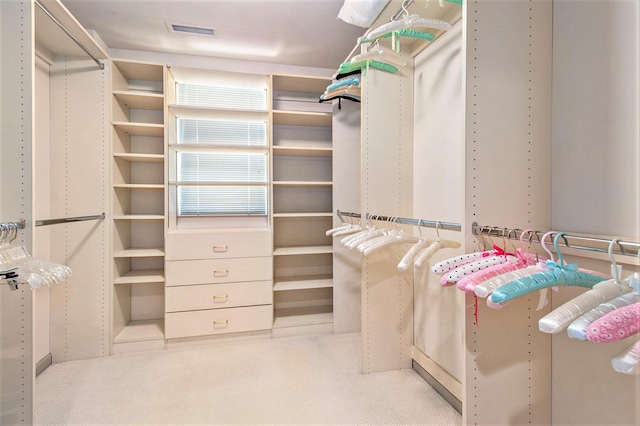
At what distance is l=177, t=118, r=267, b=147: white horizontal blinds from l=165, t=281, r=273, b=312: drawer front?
4.30ft

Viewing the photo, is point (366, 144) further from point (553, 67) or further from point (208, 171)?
point (208, 171)

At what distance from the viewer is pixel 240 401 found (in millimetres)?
1801

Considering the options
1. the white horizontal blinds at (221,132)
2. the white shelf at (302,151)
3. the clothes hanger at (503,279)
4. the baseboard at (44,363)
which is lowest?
the baseboard at (44,363)

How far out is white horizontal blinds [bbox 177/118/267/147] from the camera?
2861 mm

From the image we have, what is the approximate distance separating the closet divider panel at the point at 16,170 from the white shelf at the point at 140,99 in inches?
40.4

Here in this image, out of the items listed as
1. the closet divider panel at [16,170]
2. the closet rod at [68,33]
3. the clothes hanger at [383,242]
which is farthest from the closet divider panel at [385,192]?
the closet rod at [68,33]

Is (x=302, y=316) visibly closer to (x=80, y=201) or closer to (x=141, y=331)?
(x=141, y=331)

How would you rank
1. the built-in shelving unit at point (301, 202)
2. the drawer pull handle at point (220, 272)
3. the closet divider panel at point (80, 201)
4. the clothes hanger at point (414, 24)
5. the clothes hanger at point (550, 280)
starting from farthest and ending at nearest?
the built-in shelving unit at point (301, 202), the drawer pull handle at point (220, 272), the closet divider panel at point (80, 201), the clothes hanger at point (414, 24), the clothes hanger at point (550, 280)

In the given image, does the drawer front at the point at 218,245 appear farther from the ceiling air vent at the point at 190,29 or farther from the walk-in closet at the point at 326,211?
the ceiling air vent at the point at 190,29

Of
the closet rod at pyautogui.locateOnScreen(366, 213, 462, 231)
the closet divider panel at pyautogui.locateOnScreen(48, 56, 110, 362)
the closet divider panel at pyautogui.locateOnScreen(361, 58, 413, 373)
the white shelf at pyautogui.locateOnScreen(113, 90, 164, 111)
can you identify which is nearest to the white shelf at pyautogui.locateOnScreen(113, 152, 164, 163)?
the closet divider panel at pyautogui.locateOnScreen(48, 56, 110, 362)

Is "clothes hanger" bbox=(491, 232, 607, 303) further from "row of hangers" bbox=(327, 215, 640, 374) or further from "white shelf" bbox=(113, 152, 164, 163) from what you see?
"white shelf" bbox=(113, 152, 164, 163)

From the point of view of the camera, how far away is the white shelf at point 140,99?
2355 mm

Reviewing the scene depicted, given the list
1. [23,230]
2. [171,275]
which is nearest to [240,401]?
[171,275]

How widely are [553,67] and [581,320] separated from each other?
3.25ft
